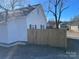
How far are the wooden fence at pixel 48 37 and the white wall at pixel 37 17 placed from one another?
5.67 ft

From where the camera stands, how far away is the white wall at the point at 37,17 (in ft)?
68.6

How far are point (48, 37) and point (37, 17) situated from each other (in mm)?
5350

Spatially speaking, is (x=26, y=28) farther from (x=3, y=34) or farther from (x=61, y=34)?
(x=61, y=34)

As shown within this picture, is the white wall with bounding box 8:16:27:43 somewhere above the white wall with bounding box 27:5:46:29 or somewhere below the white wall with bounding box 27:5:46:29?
below

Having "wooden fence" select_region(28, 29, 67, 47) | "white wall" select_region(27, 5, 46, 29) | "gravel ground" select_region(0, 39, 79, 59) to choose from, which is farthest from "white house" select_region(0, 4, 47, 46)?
"gravel ground" select_region(0, 39, 79, 59)

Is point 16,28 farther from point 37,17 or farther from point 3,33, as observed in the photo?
point 37,17

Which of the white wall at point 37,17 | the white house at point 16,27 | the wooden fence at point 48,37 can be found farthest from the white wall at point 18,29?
the white wall at point 37,17

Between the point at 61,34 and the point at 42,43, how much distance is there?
3030mm

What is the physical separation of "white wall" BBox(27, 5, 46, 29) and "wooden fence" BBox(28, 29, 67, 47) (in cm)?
173

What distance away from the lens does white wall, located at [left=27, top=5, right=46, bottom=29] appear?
68.6 feet

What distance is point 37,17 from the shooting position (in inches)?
901

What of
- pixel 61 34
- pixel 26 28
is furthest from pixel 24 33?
pixel 61 34

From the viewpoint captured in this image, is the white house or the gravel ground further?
the white house

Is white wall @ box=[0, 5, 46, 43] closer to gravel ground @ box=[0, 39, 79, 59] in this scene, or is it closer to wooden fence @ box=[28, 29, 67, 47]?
wooden fence @ box=[28, 29, 67, 47]
